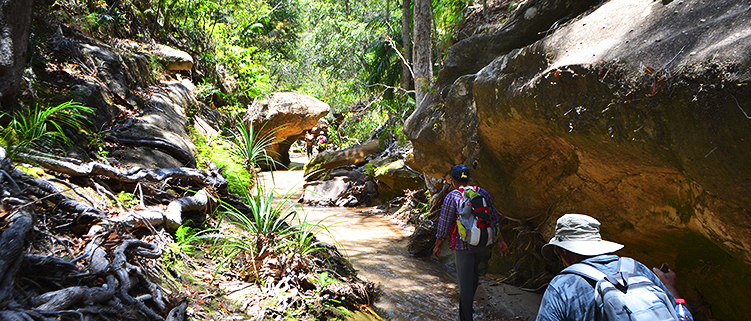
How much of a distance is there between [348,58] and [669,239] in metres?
19.2

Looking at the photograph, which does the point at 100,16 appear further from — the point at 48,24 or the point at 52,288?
the point at 52,288

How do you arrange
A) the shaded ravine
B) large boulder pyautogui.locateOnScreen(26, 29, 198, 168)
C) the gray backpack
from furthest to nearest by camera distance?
large boulder pyautogui.locateOnScreen(26, 29, 198, 168)
the shaded ravine
the gray backpack

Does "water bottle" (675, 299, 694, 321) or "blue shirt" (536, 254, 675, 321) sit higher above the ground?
"blue shirt" (536, 254, 675, 321)

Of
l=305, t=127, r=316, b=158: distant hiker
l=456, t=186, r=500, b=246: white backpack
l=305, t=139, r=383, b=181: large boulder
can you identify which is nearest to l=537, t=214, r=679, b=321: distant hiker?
l=456, t=186, r=500, b=246: white backpack

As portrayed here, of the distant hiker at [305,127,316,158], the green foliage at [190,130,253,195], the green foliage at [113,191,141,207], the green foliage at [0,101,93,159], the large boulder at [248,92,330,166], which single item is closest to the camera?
the green foliage at [0,101,93,159]

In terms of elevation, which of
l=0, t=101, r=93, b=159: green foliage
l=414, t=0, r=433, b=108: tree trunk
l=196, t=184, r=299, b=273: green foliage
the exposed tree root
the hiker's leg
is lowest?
the hiker's leg

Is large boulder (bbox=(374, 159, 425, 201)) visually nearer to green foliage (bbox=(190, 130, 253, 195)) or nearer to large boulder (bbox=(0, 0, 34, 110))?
green foliage (bbox=(190, 130, 253, 195))

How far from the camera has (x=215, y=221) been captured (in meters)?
4.38

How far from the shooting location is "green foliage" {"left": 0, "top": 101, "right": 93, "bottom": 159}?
347 cm

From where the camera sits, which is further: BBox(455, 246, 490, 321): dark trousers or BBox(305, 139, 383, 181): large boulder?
BBox(305, 139, 383, 181): large boulder

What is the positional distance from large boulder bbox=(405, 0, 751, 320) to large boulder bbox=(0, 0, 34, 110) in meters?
4.94

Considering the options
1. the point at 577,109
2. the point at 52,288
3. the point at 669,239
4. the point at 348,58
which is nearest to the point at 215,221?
the point at 52,288

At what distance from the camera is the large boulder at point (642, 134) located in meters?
2.28

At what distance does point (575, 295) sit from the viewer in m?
1.68
